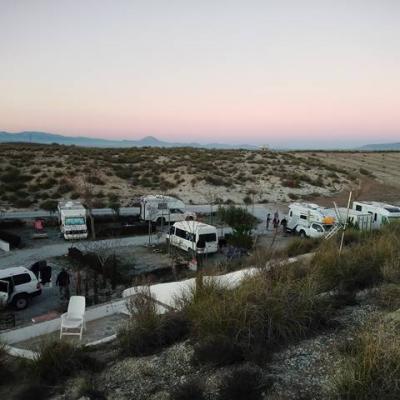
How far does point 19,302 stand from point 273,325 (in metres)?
10.4

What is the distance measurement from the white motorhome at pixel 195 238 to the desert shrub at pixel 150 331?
11.9 m

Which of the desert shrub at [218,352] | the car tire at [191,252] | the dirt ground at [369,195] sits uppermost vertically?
the desert shrub at [218,352]

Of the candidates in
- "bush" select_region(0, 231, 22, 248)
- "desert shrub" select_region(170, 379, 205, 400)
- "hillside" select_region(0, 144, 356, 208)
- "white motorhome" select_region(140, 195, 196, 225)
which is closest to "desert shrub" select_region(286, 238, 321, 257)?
"white motorhome" select_region(140, 195, 196, 225)

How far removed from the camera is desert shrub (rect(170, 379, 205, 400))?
612 centimetres

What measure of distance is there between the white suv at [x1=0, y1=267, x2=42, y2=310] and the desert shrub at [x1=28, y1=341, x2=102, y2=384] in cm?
664

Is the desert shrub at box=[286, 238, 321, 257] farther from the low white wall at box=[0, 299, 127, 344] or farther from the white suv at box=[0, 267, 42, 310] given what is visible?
the white suv at box=[0, 267, 42, 310]

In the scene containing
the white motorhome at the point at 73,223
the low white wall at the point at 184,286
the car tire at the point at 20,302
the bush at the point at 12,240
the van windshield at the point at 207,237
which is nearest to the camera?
the low white wall at the point at 184,286

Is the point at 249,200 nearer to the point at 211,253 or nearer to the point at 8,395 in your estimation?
the point at 211,253

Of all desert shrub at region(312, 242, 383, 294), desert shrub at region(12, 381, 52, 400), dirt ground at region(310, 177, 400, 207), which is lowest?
dirt ground at region(310, 177, 400, 207)

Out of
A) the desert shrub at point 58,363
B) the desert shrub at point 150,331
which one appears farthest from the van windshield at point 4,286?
the desert shrub at point 150,331

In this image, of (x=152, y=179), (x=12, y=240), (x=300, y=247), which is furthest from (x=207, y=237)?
(x=152, y=179)

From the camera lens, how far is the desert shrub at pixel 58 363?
26.0 feet

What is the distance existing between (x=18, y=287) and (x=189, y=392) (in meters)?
10.4

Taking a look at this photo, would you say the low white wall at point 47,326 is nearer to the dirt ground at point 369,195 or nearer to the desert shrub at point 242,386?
the desert shrub at point 242,386
